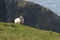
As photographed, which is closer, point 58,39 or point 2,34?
point 2,34

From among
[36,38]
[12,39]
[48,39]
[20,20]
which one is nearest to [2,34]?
[12,39]

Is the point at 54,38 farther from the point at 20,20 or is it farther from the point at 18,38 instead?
the point at 20,20

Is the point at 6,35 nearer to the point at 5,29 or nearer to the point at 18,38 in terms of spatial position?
the point at 18,38

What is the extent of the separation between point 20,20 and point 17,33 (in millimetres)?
17123

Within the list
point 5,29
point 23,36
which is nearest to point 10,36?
point 23,36

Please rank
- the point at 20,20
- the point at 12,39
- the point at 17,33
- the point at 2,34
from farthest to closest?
1. the point at 20,20
2. the point at 17,33
3. the point at 2,34
4. the point at 12,39

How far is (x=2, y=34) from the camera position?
2558 cm

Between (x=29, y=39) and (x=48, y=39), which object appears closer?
(x=29, y=39)

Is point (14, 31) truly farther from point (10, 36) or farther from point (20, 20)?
point (20, 20)

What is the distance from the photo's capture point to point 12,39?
2392cm

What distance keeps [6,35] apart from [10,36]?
1.82 ft

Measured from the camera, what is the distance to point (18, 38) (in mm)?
25047

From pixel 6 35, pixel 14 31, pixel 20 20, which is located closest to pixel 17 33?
pixel 14 31

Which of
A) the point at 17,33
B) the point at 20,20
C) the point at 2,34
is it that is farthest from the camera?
the point at 20,20
